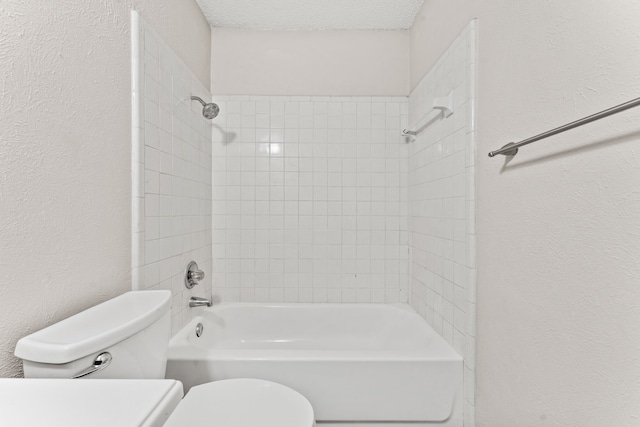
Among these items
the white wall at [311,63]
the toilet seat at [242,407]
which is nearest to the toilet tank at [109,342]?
the toilet seat at [242,407]

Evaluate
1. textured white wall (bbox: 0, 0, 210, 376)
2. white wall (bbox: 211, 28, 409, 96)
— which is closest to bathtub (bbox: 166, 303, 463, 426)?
textured white wall (bbox: 0, 0, 210, 376)

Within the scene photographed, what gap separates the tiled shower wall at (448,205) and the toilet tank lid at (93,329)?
117 cm

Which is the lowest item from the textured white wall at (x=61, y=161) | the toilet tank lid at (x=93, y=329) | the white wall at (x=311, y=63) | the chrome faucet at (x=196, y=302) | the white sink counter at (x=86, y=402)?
the chrome faucet at (x=196, y=302)

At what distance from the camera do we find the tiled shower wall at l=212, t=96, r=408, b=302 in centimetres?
227

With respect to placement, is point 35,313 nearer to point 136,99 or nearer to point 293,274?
point 136,99

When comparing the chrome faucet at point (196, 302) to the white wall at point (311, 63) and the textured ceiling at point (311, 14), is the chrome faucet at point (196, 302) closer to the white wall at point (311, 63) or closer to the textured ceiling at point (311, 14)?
the white wall at point (311, 63)

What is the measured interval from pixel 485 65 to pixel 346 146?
1.14 metres

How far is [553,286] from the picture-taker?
0.86 m

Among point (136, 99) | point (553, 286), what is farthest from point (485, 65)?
point (136, 99)

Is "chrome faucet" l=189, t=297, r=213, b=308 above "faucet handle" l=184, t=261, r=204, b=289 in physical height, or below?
below

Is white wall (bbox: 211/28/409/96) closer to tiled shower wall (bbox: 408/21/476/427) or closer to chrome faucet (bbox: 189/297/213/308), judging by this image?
tiled shower wall (bbox: 408/21/476/427)

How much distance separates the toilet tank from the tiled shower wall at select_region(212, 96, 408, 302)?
1.15 metres

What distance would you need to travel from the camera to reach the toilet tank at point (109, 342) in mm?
700

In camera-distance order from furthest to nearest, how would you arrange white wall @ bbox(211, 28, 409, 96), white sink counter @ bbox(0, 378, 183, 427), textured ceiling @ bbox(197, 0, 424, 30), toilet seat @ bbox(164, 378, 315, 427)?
white wall @ bbox(211, 28, 409, 96) → textured ceiling @ bbox(197, 0, 424, 30) → toilet seat @ bbox(164, 378, 315, 427) → white sink counter @ bbox(0, 378, 183, 427)
